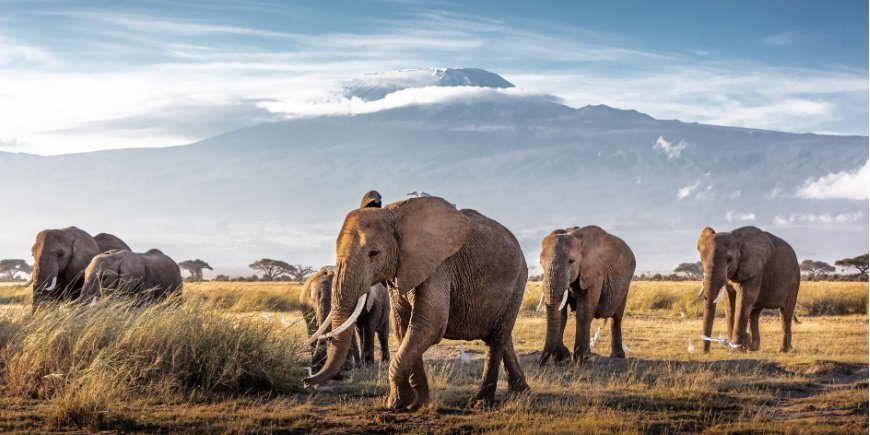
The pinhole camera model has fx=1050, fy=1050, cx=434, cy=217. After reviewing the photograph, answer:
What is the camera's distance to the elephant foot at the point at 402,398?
1082 centimetres

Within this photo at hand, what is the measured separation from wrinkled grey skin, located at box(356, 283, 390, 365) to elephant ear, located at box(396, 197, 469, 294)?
5.70m

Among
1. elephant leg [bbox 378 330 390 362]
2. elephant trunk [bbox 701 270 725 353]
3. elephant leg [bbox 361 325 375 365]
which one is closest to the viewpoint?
elephant leg [bbox 361 325 375 365]

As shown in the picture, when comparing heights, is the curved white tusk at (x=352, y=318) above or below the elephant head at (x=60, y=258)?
below

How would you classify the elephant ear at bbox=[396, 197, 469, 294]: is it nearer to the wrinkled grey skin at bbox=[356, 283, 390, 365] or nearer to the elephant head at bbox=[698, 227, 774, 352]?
the wrinkled grey skin at bbox=[356, 283, 390, 365]

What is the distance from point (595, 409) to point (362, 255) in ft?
10.9

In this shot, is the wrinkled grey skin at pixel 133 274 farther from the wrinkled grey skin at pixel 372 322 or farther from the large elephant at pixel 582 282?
the large elephant at pixel 582 282

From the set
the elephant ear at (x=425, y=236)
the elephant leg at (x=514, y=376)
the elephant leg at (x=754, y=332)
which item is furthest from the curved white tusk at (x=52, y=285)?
the elephant leg at (x=754, y=332)

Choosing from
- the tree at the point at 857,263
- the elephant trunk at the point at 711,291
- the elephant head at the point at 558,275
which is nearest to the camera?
the elephant head at the point at 558,275

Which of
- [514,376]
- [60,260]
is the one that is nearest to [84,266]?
[60,260]

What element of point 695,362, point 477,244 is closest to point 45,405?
point 477,244

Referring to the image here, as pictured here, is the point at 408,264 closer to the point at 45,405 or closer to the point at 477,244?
the point at 477,244

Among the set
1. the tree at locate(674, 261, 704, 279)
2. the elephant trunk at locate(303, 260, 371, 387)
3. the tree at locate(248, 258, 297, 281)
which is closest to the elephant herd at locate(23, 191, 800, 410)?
the elephant trunk at locate(303, 260, 371, 387)

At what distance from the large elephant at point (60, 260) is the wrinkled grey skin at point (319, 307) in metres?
6.58

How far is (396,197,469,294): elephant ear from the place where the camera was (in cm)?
1003
